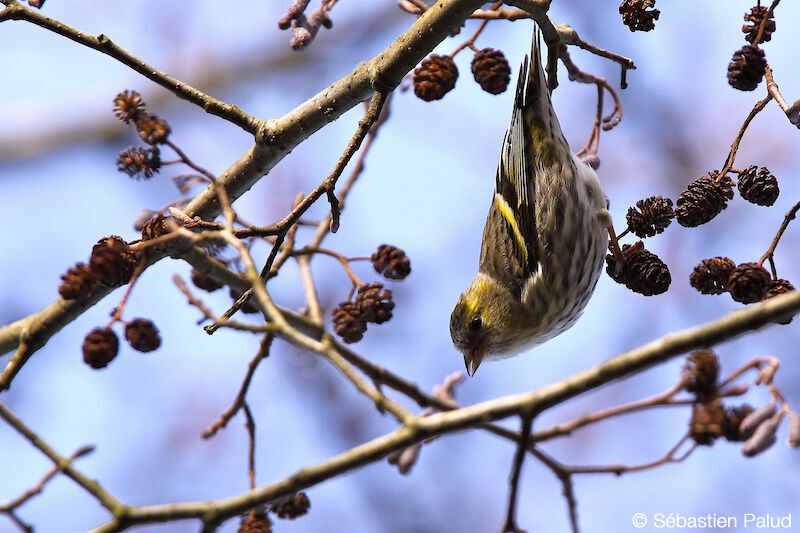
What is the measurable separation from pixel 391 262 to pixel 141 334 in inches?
27.8

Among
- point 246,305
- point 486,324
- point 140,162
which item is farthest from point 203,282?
point 486,324

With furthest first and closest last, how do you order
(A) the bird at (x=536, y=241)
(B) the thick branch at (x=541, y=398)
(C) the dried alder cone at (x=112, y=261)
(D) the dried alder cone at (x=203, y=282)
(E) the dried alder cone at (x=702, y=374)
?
(A) the bird at (x=536, y=241)
(D) the dried alder cone at (x=203, y=282)
(C) the dried alder cone at (x=112, y=261)
(E) the dried alder cone at (x=702, y=374)
(B) the thick branch at (x=541, y=398)

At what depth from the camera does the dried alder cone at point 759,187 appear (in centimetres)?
212

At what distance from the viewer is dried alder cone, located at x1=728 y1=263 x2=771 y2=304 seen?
192cm

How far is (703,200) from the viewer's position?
2117mm

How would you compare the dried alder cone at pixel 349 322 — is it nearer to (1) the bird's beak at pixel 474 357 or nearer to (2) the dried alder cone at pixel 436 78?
(2) the dried alder cone at pixel 436 78

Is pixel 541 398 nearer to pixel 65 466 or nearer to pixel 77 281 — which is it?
→ pixel 65 466

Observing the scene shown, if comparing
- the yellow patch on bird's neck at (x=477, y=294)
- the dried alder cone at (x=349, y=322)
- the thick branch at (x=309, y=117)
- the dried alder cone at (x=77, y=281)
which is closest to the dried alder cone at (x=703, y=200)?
the thick branch at (x=309, y=117)

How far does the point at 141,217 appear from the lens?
93.0 inches

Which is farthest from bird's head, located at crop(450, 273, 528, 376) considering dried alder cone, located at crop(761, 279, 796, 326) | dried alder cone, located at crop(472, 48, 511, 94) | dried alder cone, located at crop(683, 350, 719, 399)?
dried alder cone, located at crop(683, 350, 719, 399)

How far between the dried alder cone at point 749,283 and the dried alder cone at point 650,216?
1.14 feet

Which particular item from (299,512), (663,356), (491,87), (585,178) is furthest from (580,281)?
(663,356)

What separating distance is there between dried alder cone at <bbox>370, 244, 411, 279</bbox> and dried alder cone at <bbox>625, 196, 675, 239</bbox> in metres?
0.63

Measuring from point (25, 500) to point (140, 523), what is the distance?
1.48 ft
